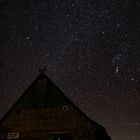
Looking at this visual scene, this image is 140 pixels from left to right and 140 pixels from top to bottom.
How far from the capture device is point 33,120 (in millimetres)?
20859

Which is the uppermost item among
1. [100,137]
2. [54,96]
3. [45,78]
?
[45,78]

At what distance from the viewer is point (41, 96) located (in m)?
21.5

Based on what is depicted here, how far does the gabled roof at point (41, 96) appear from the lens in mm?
21000

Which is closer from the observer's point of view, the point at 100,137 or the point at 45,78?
the point at 100,137

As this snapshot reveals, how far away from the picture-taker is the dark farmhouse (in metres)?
19.7

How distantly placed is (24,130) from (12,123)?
105 cm

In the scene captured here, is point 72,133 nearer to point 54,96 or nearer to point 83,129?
point 83,129

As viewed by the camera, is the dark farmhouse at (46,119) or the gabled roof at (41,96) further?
the gabled roof at (41,96)

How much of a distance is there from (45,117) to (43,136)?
1.29 meters

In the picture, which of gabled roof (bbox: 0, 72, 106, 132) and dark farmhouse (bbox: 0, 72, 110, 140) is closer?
dark farmhouse (bbox: 0, 72, 110, 140)

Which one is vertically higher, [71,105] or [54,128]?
[71,105]

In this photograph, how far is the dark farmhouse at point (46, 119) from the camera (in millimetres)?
19719

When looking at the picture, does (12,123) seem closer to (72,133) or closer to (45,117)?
(45,117)

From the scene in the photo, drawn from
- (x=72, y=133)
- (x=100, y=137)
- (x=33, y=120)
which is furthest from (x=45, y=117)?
(x=100, y=137)
